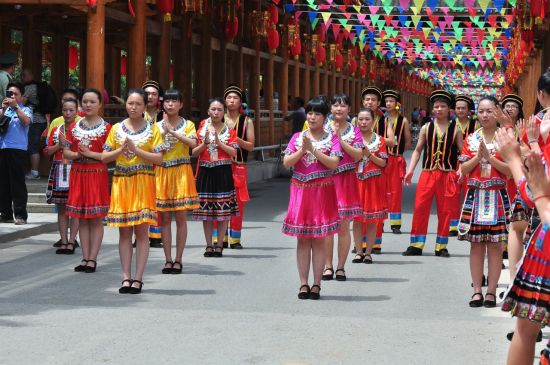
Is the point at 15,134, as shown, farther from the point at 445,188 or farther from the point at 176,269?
the point at 445,188

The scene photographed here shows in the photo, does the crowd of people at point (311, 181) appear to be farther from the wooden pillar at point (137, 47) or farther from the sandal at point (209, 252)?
the wooden pillar at point (137, 47)

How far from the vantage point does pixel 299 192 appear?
8453 millimetres

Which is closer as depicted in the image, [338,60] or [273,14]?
[273,14]

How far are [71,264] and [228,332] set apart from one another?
3.84 metres

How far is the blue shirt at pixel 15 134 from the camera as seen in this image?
13391 millimetres

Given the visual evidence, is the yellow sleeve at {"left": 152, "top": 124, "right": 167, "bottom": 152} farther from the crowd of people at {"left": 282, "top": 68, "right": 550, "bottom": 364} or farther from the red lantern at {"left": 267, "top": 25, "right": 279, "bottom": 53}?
the red lantern at {"left": 267, "top": 25, "right": 279, "bottom": 53}

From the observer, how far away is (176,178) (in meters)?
10.2

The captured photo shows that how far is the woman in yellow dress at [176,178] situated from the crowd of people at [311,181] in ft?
0.04

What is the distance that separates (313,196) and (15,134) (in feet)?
20.3

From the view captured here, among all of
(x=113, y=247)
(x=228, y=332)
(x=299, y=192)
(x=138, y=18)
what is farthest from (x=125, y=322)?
(x=138, y=18)

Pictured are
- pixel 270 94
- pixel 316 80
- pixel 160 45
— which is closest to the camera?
pixel 160 45

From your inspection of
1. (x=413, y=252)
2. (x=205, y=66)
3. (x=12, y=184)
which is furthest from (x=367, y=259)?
(x=205, y=66)

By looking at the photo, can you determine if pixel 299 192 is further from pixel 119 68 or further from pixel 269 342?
pixel 119 68

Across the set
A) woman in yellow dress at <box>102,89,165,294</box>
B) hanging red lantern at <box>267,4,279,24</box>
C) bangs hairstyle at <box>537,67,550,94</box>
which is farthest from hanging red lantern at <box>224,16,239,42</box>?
bangs hairstyle at <box>537,67,550,94</box>
